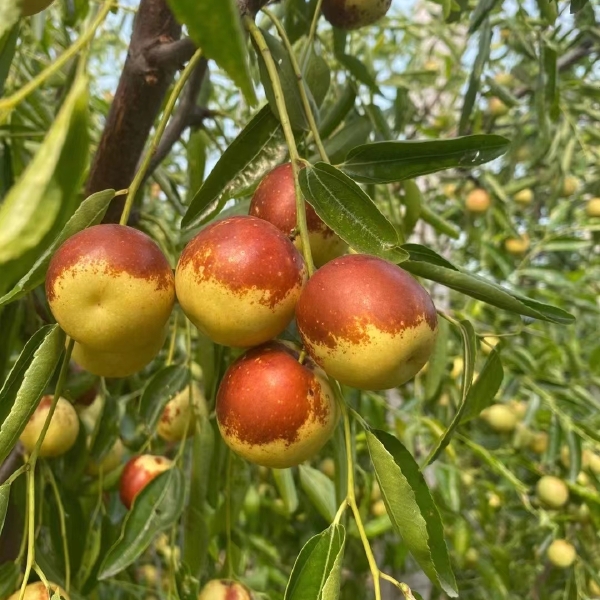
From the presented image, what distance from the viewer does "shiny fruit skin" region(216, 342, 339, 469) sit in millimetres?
625

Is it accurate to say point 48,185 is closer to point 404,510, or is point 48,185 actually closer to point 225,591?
point 404,510

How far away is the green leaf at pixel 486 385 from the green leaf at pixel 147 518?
1.30ft

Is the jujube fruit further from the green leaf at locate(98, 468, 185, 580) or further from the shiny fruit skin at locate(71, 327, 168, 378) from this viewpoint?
the shiny fruit skin at locate(71, 327, 168, 378)

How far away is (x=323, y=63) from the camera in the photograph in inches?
38.9

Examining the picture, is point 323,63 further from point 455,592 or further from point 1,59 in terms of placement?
point 455,592

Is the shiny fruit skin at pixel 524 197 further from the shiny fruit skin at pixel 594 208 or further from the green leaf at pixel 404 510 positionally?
the green leaf at pixel 404 510

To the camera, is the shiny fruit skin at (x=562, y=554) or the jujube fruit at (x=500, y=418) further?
the jujube fruit at (x=500, y=418)

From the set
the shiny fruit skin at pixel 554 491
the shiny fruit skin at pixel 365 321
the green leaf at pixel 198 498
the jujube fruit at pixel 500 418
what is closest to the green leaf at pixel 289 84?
the shiny fruit skin at pixel 365 321

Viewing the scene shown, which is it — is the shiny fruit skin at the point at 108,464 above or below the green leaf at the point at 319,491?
above

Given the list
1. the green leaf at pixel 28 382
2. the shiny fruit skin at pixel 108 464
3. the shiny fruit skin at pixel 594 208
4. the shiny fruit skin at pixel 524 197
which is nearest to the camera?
the green leaf at pixel 28 382

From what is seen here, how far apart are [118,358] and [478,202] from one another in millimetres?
2182

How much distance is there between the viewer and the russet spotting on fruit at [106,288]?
596 millimetres

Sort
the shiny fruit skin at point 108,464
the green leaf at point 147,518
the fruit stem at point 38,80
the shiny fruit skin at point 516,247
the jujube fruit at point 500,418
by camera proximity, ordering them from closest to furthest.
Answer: the fruit stem at point 38,80, the green leaf at point 147,518, the shiny fruit skin at point 108,464, the jujube fruit at point 500,418, the shiny fruit skin at point 516,247

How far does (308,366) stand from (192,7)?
384mm
